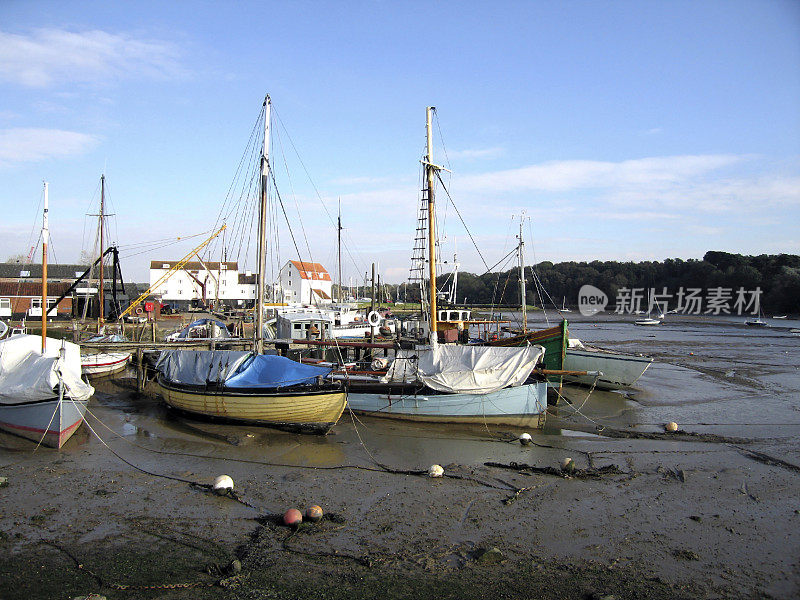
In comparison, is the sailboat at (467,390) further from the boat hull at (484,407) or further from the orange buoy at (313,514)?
the orange buoy at (313,514)

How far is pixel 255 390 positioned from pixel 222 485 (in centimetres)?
575

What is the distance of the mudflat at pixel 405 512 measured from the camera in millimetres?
7727

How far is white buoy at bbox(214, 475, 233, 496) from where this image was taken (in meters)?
11.1

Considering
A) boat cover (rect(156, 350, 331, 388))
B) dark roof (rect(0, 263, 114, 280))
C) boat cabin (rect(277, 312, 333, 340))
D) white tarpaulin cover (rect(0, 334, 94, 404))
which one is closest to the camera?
white tarpaulin cover (rect(0, 334, 94, 404))

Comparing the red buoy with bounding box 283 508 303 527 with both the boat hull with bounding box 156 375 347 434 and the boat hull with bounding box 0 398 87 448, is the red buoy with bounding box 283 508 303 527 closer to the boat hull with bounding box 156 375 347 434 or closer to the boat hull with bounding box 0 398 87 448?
the boat hull with bounding box 156 375 347 434

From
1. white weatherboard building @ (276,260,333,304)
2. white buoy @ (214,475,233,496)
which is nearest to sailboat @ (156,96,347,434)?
white buoy @ (214,475,233,496)

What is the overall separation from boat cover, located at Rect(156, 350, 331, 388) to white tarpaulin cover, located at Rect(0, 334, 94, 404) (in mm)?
3485

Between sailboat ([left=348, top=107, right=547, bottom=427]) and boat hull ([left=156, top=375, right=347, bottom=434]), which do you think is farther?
sailboat ([left=348, top=107, right=547, bottom=427])

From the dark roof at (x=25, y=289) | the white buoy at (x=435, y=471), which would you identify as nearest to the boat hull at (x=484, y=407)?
the white buoy at (x=435, y=471)

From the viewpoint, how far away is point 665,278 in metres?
120

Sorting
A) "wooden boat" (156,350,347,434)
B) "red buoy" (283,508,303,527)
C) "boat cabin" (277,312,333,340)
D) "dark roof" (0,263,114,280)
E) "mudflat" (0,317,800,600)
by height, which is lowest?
"mudflat" (0,317,800,600)

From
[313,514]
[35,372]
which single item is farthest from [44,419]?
[313,514]

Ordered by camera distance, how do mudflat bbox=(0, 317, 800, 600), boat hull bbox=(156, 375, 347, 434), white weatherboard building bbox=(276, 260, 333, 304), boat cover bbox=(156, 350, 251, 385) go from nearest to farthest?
mudflat bbox=(0, 317, 800, 600), boat hull bbox=(156, 375, 347, 434), boat cover bbox=(156, 350, 251, 385), white weatherboard building bbox=(276, 260, 333, 304)

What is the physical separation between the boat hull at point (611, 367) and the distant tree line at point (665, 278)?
4829cm
